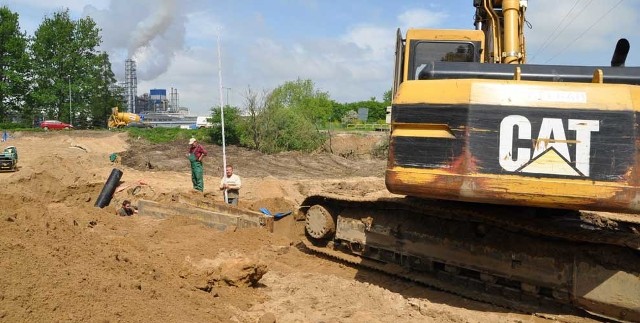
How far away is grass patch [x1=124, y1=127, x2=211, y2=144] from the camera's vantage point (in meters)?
32.2

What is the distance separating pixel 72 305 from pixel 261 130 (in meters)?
26.3

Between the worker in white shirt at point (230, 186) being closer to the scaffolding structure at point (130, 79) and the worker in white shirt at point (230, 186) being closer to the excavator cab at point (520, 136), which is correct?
the excavator cab at point (520, 136)

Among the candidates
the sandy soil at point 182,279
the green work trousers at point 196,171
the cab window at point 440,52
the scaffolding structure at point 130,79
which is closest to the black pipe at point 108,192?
the sandy soil at point 182,279

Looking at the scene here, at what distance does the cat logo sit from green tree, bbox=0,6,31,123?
57.2 meters

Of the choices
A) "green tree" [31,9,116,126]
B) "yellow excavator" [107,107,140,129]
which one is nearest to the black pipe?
"yellow excavator" [107,107,140,129]

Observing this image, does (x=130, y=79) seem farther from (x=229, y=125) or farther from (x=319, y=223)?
(x=319, y=223)

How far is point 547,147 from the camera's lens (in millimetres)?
4598

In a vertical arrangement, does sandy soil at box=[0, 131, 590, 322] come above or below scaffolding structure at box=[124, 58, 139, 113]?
below

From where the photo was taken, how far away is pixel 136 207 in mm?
10586

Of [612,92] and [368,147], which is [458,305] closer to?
[612,92]

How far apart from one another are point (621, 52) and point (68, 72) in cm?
6068

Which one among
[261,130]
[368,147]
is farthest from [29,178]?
[368,147]

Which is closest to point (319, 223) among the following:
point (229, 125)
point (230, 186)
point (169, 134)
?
point (230, 186)

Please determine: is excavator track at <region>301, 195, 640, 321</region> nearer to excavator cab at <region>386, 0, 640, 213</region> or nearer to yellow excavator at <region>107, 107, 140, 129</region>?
excavator cab at <region>386, 0, 640, 213</region>
